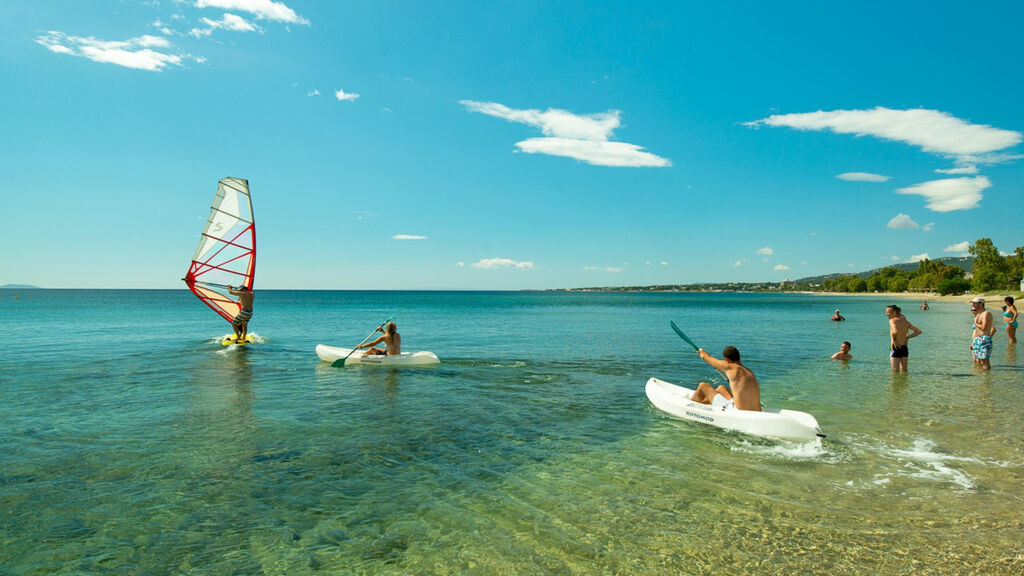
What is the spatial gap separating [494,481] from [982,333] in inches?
583

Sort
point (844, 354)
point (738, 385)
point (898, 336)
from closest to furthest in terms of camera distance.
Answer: point (738, 385) < point (898, 336) < point (844, 354)

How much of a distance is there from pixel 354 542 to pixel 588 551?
2.08m

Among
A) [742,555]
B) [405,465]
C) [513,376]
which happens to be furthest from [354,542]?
[513,376]

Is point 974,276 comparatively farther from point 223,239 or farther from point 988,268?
point 223,239

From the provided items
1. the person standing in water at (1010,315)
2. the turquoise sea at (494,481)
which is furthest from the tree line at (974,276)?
the turquoise sea at (494,481)

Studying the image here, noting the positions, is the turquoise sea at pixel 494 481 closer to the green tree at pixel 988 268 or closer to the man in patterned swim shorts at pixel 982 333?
the man in patterned swim shorts at pixel 982 333

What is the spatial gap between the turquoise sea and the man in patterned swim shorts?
3.24 feet

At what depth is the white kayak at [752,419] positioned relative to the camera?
24.4 ft

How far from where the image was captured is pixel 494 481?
6.20m

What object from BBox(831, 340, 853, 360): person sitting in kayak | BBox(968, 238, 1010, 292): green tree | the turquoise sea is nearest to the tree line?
BBox(968, 238, 1010, 292): green tree

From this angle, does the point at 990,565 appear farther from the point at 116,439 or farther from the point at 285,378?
the point at 285,378

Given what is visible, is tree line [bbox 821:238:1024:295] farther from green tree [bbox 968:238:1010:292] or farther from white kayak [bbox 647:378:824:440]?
white kayak [bbox 647:378:824:440]

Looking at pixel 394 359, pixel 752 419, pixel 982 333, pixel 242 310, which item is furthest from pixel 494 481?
pixel 242 310

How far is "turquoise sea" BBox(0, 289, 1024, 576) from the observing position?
14.4 ft
